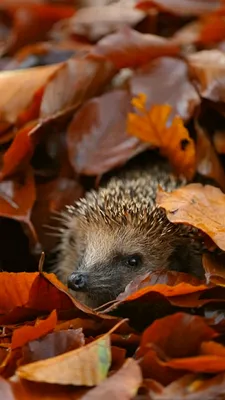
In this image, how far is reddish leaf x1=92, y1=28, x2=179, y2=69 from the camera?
199 cm

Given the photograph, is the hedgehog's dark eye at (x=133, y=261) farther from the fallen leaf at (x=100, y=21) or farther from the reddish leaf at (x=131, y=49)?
the fallen leaf at (x=100, y=21)

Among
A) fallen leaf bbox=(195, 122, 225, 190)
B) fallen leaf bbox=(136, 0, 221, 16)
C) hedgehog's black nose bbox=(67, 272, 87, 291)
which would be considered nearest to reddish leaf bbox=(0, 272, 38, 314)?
hedgehog's black nose bbox=(67, 272, 87, 291)

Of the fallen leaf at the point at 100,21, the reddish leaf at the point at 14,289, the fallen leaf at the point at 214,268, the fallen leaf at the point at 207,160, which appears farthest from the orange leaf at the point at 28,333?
the fallen leaf at the point at 100,21

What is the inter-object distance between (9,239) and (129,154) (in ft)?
1.31

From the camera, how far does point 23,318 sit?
1506 millimetres

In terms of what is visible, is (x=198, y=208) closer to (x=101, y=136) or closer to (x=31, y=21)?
(x=101, y=136)

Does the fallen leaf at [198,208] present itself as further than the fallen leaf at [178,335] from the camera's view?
Yes

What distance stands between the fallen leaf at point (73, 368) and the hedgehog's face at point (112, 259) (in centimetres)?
32

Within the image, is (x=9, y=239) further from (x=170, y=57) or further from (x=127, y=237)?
(x=170, y=57)

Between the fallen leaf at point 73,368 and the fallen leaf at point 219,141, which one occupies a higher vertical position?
the fallen leaf at point 73,368

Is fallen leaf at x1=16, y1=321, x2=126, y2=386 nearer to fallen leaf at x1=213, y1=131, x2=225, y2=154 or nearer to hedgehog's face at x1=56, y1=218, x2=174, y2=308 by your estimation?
hedgehog's face at x1=56, y1=218, x2=174, y2=308

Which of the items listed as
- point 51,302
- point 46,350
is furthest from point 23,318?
point 46,350

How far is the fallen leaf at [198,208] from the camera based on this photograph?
1483 mm

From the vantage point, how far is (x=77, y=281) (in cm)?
158
